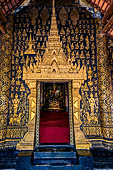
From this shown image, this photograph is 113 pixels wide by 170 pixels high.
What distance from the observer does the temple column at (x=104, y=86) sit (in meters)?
3.92

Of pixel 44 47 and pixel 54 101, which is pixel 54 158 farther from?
pixel 54 101

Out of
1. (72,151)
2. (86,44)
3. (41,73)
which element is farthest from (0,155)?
(86,44)

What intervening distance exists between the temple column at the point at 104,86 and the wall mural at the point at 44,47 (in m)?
0.13

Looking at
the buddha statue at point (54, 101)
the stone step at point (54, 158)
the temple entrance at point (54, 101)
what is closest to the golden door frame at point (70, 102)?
the stone step at point (54, 158)

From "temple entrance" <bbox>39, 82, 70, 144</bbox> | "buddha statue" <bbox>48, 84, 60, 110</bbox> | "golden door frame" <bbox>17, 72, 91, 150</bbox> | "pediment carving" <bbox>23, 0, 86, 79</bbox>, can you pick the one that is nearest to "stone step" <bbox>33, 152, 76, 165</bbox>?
"golden door frame" <bbox>17, 72, 91, 150</bbox>

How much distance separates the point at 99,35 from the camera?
4430 mm

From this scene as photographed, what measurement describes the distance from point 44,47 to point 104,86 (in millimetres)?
2174

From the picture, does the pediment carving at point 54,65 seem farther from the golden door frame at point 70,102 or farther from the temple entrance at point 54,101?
the temple entrance at point 54,101

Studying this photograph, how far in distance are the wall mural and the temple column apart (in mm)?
126

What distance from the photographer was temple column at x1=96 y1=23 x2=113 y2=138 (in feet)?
12.9

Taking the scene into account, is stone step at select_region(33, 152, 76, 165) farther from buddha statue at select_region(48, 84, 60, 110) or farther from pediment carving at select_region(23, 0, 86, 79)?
buddha statue at select_region(48, 84, 60, 110)

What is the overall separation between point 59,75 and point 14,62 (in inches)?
56.7

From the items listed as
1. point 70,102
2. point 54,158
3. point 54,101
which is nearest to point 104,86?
point 70,102

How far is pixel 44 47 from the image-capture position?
4301 mm
